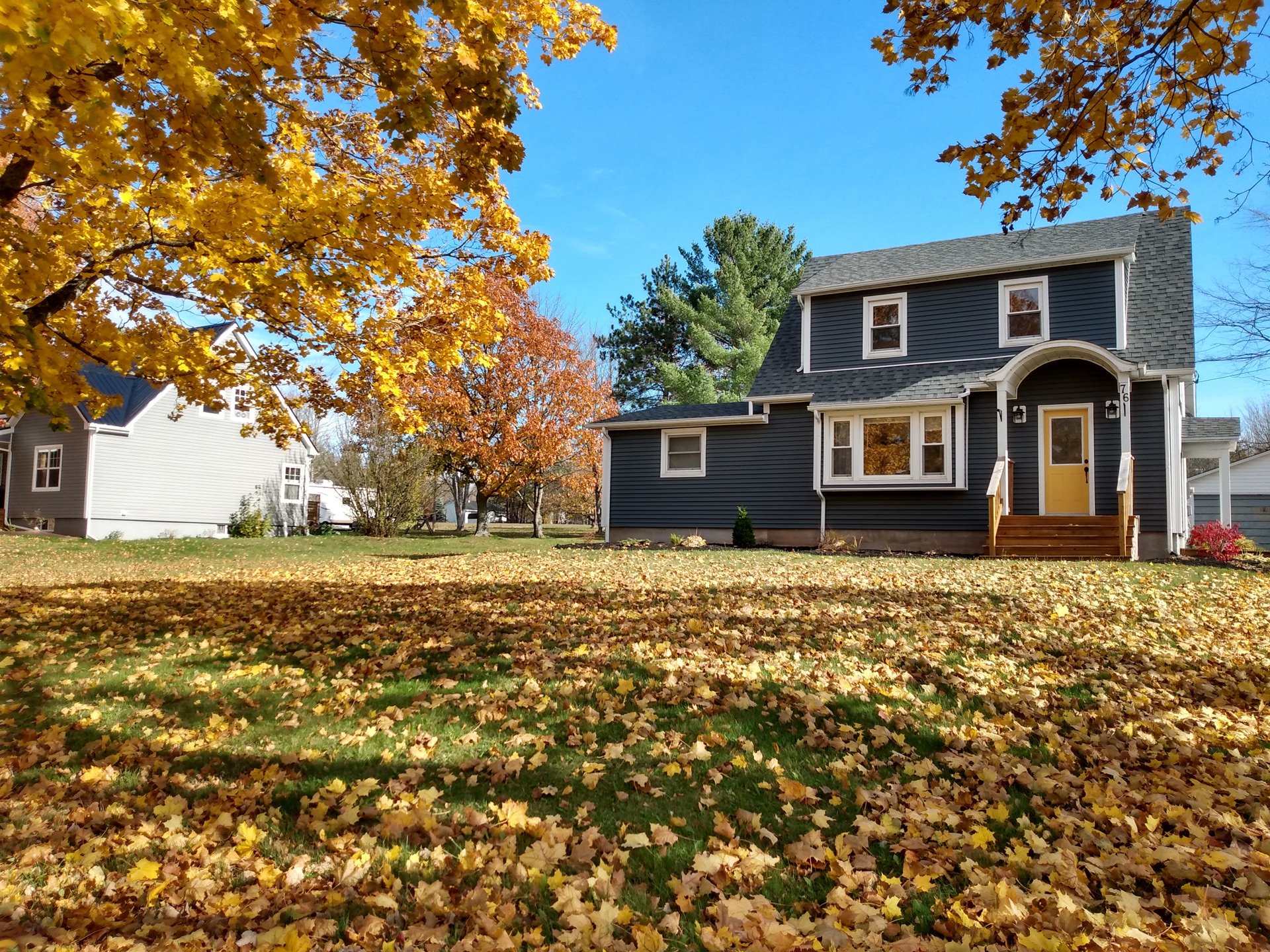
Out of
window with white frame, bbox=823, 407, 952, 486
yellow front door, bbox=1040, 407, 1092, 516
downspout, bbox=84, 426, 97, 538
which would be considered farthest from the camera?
downspout, bbox=84, 426, 97, 538

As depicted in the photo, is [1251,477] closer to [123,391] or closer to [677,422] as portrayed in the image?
[677,422]

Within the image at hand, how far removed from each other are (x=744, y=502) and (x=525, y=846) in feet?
A: 47.4

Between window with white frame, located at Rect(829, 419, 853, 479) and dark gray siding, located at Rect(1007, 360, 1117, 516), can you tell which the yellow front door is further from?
window with white frame, located at Rect(829, 419, 853, 479)

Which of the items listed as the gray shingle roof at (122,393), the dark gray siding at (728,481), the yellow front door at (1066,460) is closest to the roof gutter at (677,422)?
the dark gray siding at (728,481)

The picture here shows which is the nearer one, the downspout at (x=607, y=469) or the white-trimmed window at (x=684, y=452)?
the white-trimmed window at (x=684, y=452)

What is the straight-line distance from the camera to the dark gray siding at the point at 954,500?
1449 cm

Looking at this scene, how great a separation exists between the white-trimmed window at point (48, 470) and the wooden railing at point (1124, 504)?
26.6 m

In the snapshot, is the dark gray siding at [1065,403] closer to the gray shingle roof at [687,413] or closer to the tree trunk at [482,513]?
the gray shingle roof at [687,413]

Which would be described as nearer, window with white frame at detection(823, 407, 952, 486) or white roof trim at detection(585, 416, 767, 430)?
window with white frame at detection(823, 407, 952, 486)

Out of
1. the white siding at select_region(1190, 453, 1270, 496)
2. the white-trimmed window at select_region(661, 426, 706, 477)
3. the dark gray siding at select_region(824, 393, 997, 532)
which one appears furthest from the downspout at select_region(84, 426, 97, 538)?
the white siding at select_region(1190, 453, 1270, 496)

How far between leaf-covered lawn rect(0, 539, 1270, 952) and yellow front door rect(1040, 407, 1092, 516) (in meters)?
7.10

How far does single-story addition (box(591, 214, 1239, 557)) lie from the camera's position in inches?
522

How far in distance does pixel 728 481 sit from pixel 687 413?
204cm

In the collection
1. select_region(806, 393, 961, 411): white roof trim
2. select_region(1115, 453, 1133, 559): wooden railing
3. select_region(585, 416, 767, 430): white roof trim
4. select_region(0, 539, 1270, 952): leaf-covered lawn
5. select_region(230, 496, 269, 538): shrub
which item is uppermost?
select_region(806, 393, 961, 411): white roof trim
